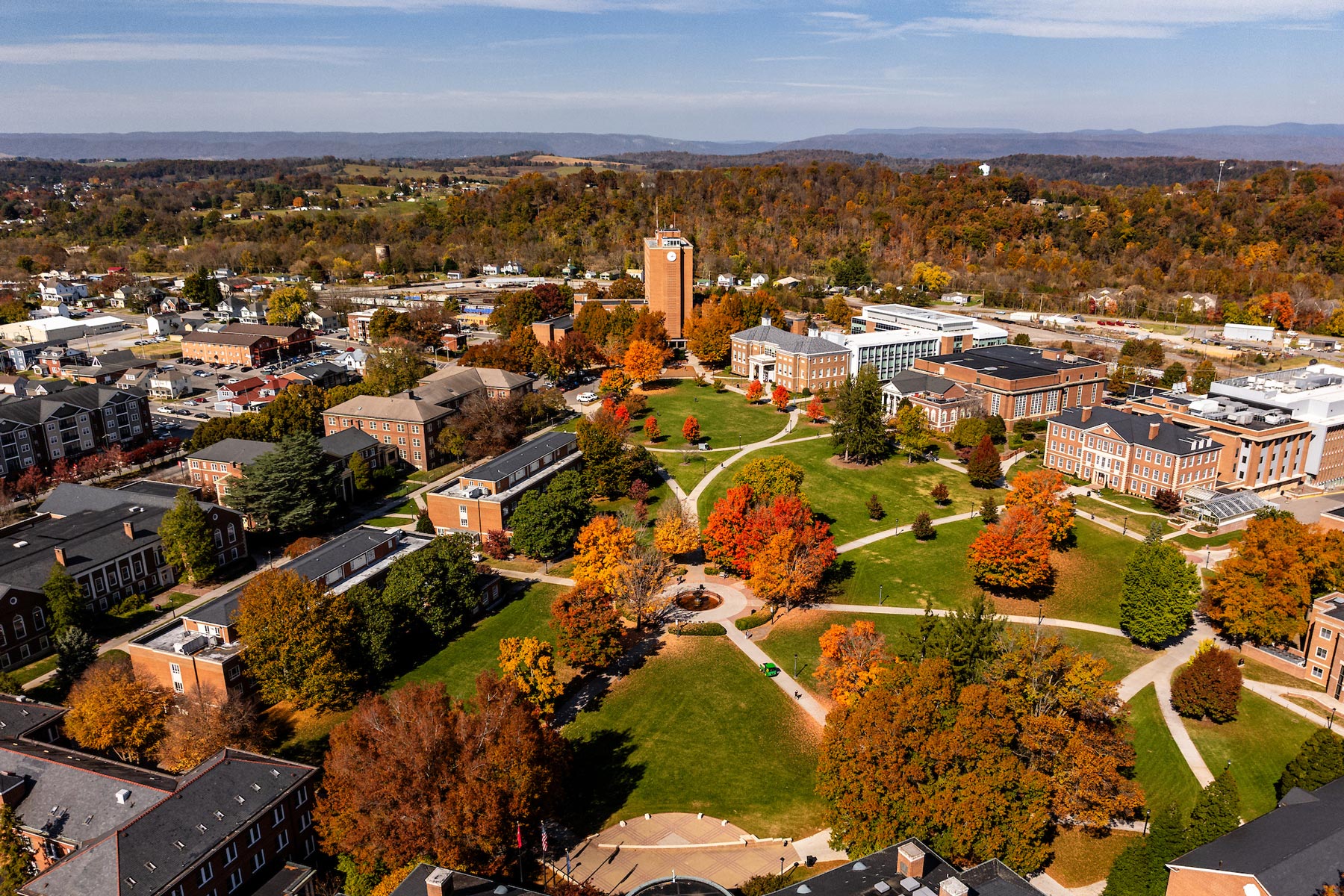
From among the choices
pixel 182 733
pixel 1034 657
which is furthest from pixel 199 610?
pixel 1034 657

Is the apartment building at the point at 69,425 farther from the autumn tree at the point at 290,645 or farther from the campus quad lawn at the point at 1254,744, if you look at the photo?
the campus quad lawn at the point at 1254,744

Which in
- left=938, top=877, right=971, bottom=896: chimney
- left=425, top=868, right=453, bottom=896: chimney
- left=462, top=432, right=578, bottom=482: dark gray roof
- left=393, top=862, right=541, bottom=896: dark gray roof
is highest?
left=938, top=877, right=971, bottom=896: chimney

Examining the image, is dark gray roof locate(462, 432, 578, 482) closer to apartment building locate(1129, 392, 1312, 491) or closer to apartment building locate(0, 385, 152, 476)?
apartment building locate(0, 385, 152, 476)

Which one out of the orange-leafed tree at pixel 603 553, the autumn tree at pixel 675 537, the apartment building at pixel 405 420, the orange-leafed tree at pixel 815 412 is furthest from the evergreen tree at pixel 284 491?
the orange-leafed tree at pixel 815 412

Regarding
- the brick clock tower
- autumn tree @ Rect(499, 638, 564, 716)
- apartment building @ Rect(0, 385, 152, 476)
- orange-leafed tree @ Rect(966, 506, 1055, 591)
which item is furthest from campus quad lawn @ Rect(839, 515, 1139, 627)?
apartment building @ Rect(0, 385, 152, 476)

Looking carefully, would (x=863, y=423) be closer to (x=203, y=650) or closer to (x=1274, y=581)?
(x=1274, y=581)

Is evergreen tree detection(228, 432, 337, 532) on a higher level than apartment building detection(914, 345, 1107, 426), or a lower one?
lower

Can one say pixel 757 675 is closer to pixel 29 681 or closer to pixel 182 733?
pixel 182 733

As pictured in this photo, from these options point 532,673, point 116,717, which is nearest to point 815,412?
point 532,673

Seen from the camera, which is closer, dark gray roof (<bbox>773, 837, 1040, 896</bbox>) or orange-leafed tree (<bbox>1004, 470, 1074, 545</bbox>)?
dark gray roof (<bbox>773, 837, 1040, 896</bbox>)
